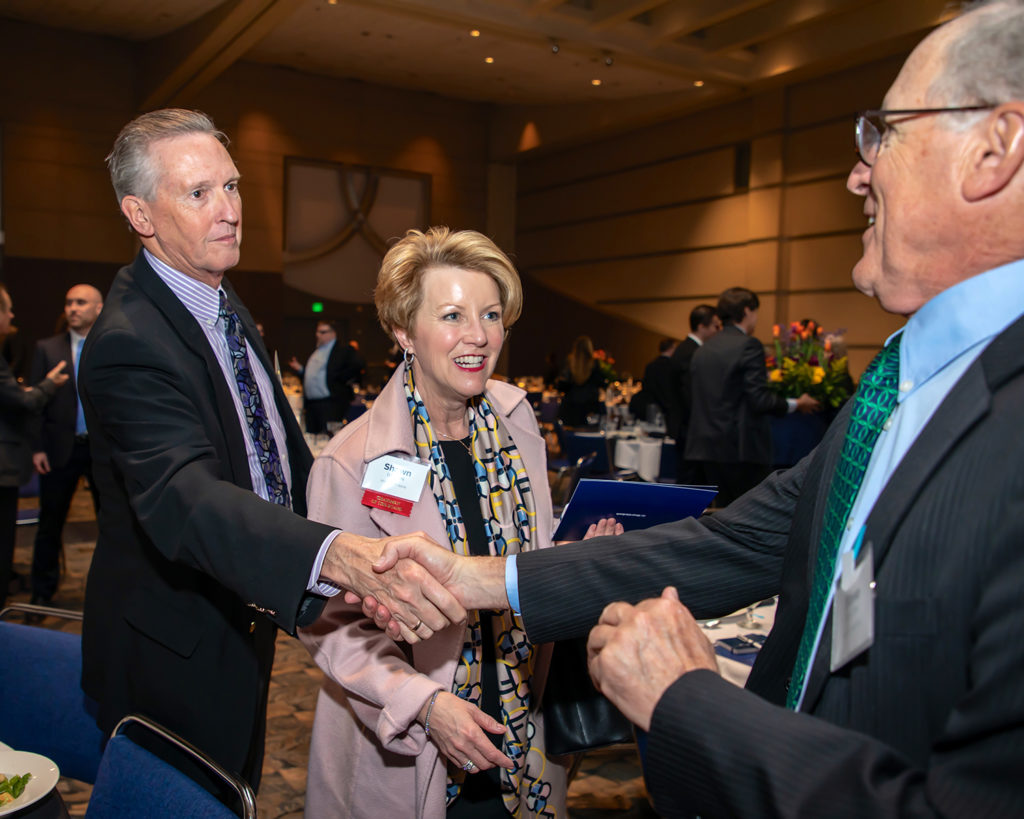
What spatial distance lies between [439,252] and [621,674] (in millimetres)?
1205

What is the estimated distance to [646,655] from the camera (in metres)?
0.95

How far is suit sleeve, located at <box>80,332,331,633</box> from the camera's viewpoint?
145cm

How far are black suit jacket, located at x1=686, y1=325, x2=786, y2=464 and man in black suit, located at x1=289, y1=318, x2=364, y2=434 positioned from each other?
5078mm

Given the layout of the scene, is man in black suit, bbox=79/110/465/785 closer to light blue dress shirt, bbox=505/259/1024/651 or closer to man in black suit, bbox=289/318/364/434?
light blue dress shirt, bbox=505/259/1024/651

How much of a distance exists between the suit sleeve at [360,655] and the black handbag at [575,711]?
0.34 meters

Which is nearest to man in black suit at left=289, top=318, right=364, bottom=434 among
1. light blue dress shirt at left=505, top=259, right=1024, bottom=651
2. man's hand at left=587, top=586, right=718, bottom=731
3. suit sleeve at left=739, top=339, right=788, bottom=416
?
suit sleeve at left=739, top=339, right=788, bottom=416

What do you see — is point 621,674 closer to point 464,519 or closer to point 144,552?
point 464,519

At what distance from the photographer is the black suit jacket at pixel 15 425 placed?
4152 millimetres

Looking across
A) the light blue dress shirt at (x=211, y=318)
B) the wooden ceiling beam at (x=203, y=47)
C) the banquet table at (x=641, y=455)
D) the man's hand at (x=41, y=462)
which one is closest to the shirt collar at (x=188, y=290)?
the light blue dress shirt at (x=211, y=318)

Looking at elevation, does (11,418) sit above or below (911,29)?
below

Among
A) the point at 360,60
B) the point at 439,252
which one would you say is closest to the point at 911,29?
the point at 360,60

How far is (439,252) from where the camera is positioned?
6.23 feet

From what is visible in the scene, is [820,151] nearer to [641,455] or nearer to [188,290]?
[641,455]

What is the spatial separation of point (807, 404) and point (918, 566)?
18.7 feet
